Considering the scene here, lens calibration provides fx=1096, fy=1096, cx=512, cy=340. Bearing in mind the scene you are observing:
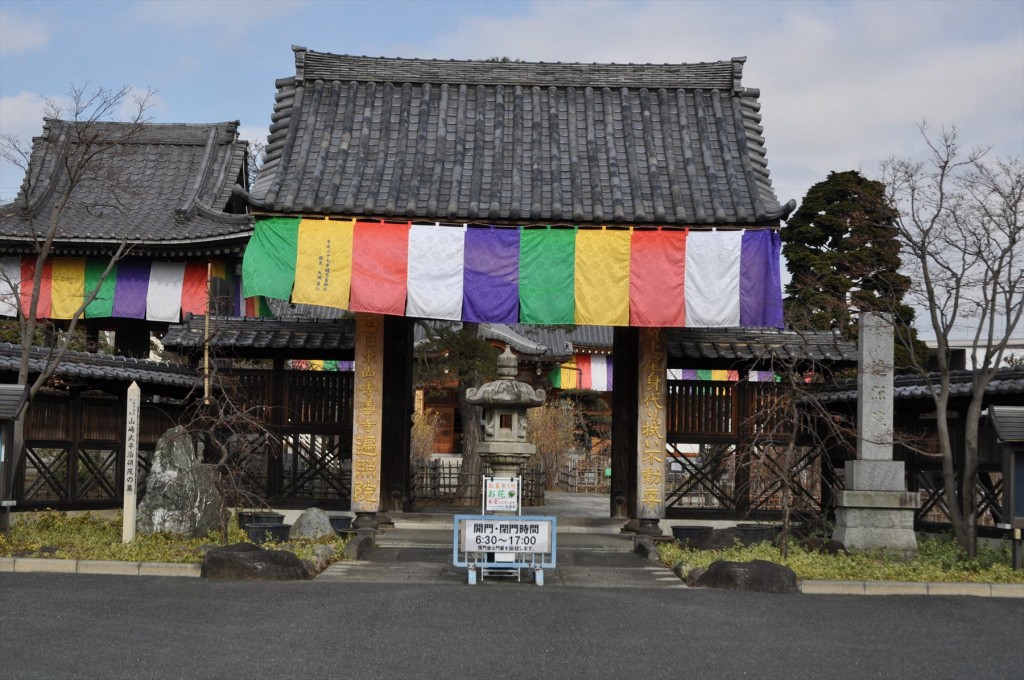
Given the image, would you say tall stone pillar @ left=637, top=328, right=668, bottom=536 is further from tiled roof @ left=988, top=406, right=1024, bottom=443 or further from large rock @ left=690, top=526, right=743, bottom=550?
tiled roof @ left=988, top=406, right=1024, bottom=443

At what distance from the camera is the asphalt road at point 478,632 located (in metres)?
8.45

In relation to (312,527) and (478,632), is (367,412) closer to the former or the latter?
(312,527)

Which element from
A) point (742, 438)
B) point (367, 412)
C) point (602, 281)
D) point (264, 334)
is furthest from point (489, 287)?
point (742, 438)

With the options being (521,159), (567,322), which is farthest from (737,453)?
(521,159)

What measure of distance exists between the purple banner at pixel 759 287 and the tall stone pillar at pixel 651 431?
5.92 feet

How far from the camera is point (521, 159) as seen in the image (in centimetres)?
1897

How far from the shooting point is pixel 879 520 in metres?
14.7

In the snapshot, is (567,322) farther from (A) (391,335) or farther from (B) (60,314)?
(B) (60,314)

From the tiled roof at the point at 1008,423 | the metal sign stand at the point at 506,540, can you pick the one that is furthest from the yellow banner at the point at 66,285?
the tiled roof at the point at 1008,423

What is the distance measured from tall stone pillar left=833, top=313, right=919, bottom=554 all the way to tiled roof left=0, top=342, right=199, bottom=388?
10720 mm

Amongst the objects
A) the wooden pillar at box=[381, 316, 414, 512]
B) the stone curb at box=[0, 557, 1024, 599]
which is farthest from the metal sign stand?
the wooden pillar at box=[381, 316, 414, 512]

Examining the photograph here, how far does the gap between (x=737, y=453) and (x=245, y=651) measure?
11624 mm

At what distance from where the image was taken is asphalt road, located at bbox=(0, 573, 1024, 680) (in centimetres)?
845

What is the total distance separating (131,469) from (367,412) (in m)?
4.56
